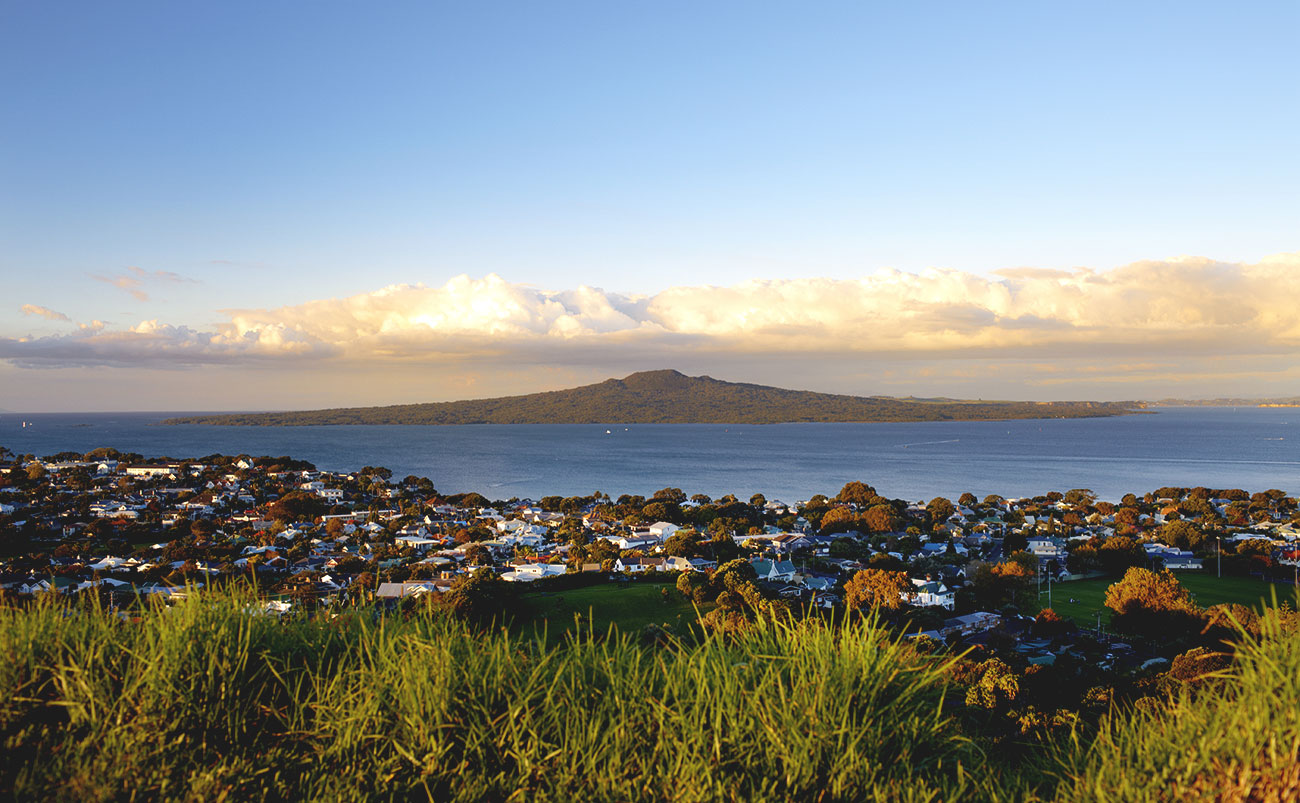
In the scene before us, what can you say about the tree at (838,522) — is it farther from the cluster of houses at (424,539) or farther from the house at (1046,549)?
the house at (1046,549)

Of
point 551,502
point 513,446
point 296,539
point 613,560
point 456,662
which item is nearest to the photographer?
point 456,662

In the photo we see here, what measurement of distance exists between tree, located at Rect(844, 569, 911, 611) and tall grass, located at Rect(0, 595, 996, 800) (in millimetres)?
17327

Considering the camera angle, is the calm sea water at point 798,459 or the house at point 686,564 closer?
the house at point 686,564

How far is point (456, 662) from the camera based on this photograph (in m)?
4.81

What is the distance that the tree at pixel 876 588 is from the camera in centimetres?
2145

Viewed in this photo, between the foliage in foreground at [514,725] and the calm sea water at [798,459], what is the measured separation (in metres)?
57.1

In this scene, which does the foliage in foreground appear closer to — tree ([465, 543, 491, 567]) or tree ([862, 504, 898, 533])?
tree ([465, 543, 491, 567])

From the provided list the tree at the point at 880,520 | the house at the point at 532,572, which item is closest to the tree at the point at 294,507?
the house at the point at 532,572

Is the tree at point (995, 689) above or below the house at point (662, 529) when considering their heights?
above

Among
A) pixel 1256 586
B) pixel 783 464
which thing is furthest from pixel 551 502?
pixel 783 464

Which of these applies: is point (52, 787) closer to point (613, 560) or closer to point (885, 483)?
point (613, 560)

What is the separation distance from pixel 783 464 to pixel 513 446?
5023cm

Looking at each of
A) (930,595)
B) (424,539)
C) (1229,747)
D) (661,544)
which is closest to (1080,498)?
(661,544)

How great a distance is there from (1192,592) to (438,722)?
92.4 ft
